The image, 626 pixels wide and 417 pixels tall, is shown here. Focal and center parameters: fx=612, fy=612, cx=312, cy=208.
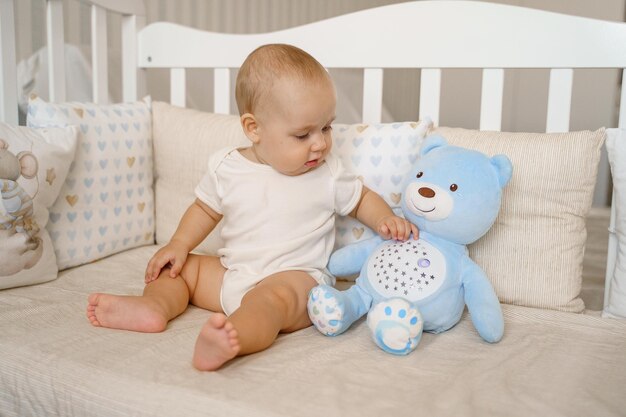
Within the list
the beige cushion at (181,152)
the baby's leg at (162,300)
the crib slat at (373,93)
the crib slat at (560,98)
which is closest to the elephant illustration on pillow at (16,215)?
the baby's leg at (162,300)

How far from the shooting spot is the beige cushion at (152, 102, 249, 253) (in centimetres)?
131

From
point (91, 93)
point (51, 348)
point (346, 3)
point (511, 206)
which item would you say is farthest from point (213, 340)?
point (346, 3)

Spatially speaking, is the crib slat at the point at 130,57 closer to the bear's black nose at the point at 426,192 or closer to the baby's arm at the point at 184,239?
the baby's arm at the point at 184,239

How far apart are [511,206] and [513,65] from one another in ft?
0.97

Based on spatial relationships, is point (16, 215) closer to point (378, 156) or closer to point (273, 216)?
point (273, 216)

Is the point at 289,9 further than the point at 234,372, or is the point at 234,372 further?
the point at 289,9

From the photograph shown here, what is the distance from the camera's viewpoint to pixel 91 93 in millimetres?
1669

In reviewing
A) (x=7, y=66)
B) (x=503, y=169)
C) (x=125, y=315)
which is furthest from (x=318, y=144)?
(x=7, y=66)

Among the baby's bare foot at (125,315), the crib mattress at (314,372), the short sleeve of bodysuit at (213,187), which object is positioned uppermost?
the short sleeve of bodysuit at (213,187)

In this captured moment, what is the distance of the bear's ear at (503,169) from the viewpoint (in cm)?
96

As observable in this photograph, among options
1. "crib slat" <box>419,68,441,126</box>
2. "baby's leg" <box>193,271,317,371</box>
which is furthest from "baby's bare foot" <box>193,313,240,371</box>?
"crib slat" <box>419,68,441,126</box>

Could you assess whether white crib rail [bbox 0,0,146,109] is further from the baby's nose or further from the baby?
the baby's nose

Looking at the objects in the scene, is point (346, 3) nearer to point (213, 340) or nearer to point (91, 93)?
point (91, 93)

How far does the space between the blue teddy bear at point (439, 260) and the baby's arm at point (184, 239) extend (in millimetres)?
271
